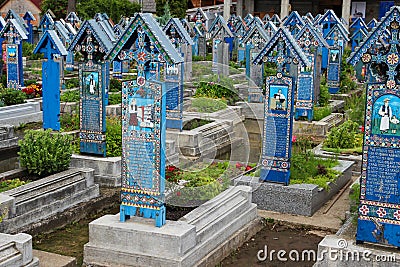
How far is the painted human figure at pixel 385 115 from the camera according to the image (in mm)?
7004

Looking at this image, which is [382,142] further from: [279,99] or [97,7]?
[97,7]

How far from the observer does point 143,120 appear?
7.54 metres

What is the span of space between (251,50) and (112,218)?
13593 mm

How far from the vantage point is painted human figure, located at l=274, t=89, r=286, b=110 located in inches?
397

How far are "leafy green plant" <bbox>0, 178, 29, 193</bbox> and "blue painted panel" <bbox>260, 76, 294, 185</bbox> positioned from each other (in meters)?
3.83

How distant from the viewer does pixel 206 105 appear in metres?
16.5

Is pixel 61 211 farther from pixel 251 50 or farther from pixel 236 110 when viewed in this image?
pixel 251 50

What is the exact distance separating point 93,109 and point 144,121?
3.60 meters

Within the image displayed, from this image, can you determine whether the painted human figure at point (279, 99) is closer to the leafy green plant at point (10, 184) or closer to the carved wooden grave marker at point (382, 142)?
the carved wooden grave marker at point (382, 142)

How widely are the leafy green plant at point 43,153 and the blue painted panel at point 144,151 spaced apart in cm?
258

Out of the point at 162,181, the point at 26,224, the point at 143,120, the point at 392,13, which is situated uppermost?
the point at 392,13

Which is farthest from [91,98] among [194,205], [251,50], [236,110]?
[251,50]

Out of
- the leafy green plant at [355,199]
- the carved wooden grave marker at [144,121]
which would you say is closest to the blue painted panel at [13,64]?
the carved wooden grave marker at [144,121]

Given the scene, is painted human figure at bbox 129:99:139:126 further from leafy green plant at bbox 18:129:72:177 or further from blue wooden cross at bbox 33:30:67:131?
blue wooden cross at bbox 33:30:67:131
